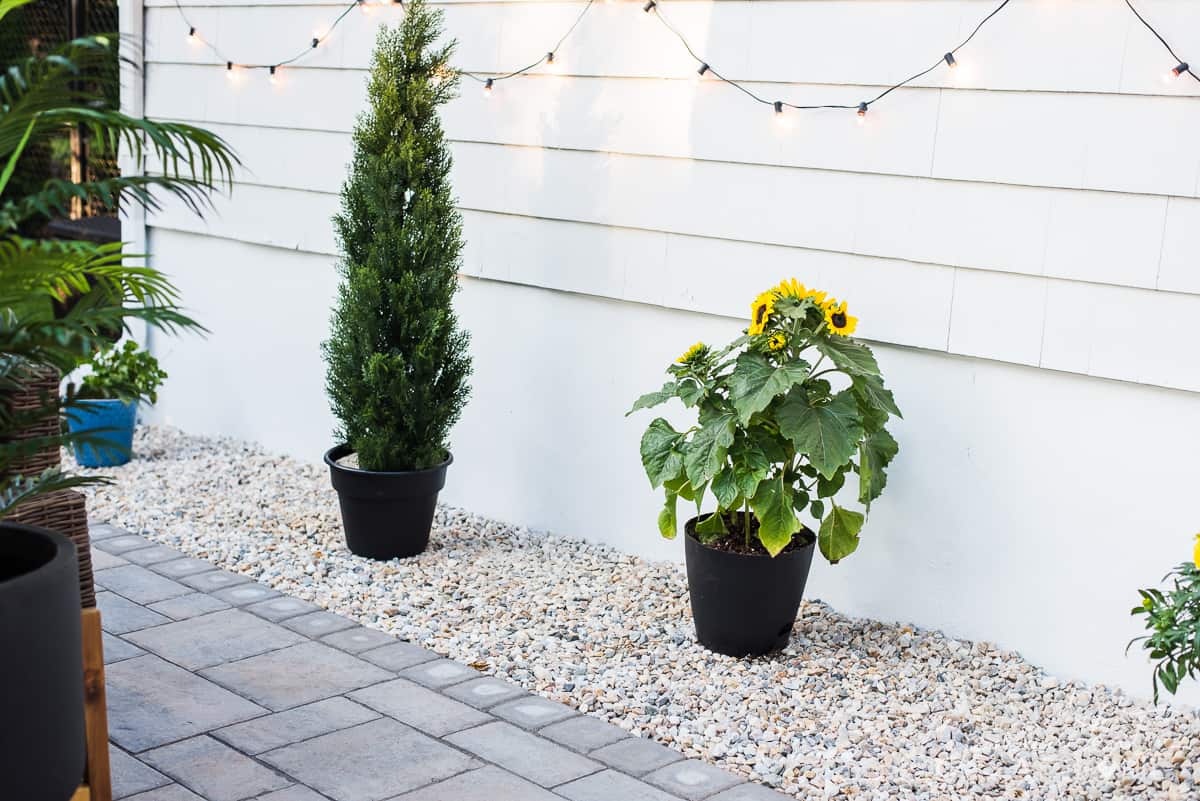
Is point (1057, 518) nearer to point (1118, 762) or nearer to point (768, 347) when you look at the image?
point (1118, 762)

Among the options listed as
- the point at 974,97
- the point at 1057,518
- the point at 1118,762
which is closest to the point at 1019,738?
the point at 1118,762

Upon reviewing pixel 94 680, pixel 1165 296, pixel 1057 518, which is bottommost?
pixel 94 680

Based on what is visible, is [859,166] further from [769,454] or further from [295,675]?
[295,675]

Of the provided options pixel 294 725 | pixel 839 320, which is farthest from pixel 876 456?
pixel 294 725

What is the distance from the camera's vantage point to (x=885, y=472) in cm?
339

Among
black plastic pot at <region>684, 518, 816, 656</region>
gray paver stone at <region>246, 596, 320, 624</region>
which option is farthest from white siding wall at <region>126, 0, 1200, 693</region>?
gray paver stone at <region>246, 596, 320, 624</region>

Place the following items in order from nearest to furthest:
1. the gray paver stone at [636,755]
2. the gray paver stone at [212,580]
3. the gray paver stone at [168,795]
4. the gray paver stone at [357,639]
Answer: the gray paver stone at [168,795]
the gray paver stone at [636,755]
the gray paver stone at [357,639]
the gray paver stone at [212,580]

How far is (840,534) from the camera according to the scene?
3312 mm

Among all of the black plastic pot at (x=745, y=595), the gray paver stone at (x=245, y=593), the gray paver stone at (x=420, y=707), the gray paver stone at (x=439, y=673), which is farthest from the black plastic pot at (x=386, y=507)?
the black plastic pot at (x=745, y=595)

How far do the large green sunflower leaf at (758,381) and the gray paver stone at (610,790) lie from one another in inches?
35.3

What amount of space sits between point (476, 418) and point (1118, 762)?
8.12ft

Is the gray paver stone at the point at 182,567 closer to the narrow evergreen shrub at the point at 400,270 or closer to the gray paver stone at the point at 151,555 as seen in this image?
the gray paver stone at the point at 151,555

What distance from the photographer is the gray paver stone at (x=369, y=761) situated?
2559 mm

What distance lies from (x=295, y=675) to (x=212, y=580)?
81 centimetres
